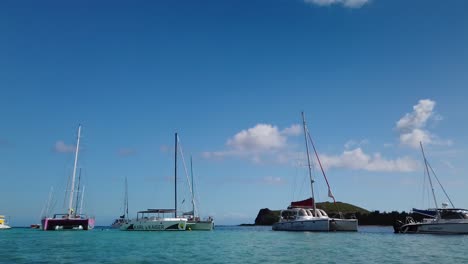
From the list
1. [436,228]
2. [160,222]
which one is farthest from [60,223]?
[436,228]

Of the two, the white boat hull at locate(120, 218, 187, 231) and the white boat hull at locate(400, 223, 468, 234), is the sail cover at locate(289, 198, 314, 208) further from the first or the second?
the white boat hull at locate(120, 218, 187, 231)

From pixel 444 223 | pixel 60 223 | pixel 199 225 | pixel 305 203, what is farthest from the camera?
pixel 60 223

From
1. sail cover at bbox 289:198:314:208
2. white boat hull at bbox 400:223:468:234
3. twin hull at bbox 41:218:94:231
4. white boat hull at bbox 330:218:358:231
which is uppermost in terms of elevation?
sail cover at bbox 289:198:314:208

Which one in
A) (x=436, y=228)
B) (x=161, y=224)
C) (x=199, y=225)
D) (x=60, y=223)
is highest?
(x=60, y=223)

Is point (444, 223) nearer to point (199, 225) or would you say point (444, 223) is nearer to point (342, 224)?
point (342, 224)

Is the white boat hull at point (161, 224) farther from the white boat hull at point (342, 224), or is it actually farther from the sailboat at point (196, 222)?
the white boat hull at point (342, 224)

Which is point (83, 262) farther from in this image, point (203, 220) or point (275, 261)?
point (203, 220)

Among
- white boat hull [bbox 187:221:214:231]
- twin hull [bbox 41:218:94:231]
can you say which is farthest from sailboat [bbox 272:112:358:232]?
twin hull [bbox 41:218:94:231]

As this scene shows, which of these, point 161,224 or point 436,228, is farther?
point 161,224

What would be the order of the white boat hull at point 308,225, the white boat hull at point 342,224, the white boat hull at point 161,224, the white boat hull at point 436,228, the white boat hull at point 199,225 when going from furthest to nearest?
the white boat hull at point 199,225
the white boat hull at point 161,224
the white boat hull at point 342,224
the white boat hull at point 308,225
the white boat hull at point 436,228

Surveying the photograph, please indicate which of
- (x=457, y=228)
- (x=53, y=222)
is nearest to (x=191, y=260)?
(x=457, y=228)

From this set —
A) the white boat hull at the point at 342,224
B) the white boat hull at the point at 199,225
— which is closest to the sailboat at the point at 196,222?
the white boat hull at the point at 199,225

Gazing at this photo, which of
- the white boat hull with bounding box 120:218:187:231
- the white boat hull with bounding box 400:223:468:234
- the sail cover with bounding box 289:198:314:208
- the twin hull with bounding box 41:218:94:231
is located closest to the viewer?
the white boat hull with bounding box 400:223:468:234

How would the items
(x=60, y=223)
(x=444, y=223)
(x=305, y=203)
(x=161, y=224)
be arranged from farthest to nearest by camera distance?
1. (x=60, y=223)
2. (x=161, y=224)
3. (x=305, y=203)
4. (x=444, y=223)
